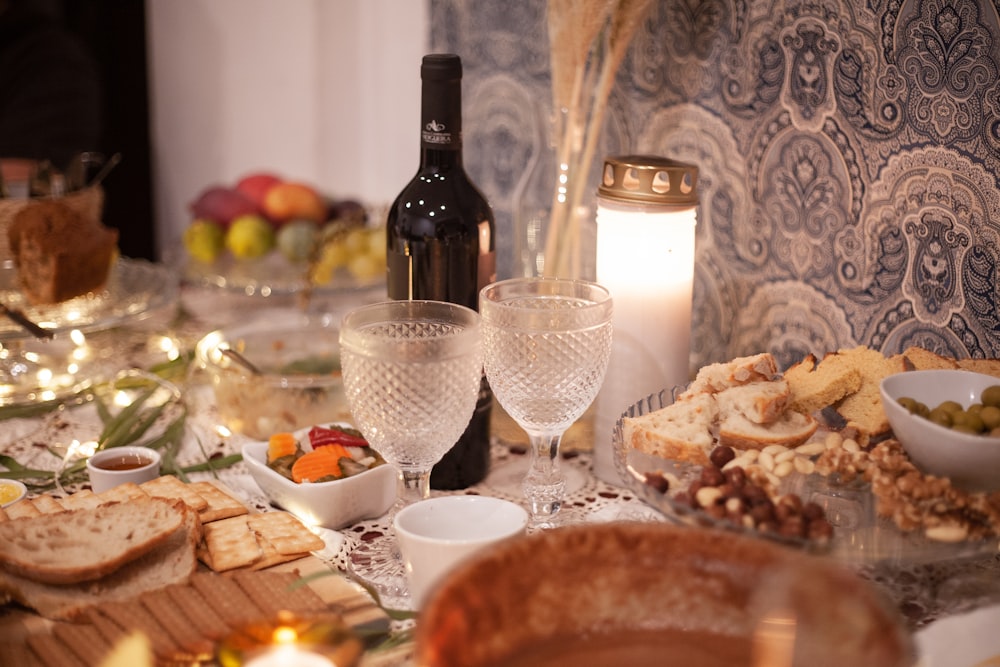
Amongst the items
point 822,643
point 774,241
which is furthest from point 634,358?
point 822,643

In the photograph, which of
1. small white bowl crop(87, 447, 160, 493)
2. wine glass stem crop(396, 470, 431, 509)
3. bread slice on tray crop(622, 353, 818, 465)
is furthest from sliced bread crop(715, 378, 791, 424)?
small white bowl crop(87, 447, 160, 493)

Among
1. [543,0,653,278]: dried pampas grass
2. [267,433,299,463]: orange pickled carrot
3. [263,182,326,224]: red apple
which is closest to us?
[267,433,299,463]: orange pickled carrot

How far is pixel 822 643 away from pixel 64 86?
2.92 m

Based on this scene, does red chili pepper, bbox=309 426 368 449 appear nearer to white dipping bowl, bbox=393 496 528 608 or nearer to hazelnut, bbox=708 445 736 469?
white dipping bowl, bbox=393 496 528 608

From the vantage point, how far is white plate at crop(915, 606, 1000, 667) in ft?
2.89

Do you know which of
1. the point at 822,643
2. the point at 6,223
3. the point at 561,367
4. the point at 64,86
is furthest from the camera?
the point at 64,86

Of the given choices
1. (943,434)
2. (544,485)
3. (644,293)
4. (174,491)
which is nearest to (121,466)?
(174,491)

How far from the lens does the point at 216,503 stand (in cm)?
120

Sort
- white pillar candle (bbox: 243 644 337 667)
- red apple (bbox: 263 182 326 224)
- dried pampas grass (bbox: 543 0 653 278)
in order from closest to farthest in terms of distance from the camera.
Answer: white pillar candle (bbox: 243 644 337 667), dried pampas grass (bbox: 543 0 653 278), red apple (bbox: 263 182 326 224)

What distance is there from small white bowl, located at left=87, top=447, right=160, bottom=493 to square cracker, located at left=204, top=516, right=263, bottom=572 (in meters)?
0.18

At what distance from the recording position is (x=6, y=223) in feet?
5.44

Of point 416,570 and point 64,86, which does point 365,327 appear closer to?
point 416,570

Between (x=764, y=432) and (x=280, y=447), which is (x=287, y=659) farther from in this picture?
(x=764, y=432)

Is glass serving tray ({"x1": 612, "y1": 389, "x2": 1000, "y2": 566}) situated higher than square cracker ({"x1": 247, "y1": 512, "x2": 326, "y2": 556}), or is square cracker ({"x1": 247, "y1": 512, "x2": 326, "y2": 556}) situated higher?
glass serving tray ({"x1": 612, "y1": 389, "x2": 1000, "y2": 566})
